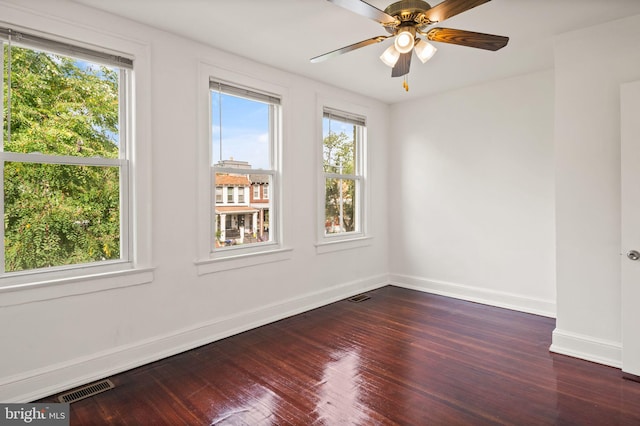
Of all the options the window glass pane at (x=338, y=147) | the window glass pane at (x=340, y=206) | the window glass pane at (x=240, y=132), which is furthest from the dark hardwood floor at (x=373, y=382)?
the window glass pane at (x=338, y=147)

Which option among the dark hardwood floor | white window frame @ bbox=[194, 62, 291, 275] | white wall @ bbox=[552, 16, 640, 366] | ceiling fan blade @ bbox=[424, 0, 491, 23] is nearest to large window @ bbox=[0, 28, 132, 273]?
white window frame @ bbox=[194, 62, 291, 275]

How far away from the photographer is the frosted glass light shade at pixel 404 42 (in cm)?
216

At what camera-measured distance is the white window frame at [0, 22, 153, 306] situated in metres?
2.43

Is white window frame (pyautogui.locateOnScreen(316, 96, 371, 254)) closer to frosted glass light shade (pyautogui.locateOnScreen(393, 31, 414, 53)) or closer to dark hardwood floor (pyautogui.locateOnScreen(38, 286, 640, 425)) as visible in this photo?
dark hardwood floor (pyautogui.locateOnScreen(38, 286, 640, 425))

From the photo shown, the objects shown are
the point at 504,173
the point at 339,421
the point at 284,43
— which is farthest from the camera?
the point at 504,173

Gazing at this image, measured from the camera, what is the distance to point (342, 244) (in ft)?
15.4

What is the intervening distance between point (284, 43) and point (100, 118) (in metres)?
1.65

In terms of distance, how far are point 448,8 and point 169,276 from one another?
280 cm

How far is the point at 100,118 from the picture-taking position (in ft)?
9.09

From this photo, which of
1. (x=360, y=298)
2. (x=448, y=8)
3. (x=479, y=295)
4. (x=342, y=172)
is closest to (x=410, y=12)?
(x=448, y=8)

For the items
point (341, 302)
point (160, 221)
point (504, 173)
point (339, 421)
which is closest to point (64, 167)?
point (160, 221)

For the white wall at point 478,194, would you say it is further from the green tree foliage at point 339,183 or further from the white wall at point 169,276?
the white wall at point 169,276

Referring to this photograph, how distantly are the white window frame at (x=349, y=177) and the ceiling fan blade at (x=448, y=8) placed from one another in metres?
2.37

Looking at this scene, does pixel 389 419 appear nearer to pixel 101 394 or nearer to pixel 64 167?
pixel 101 394
